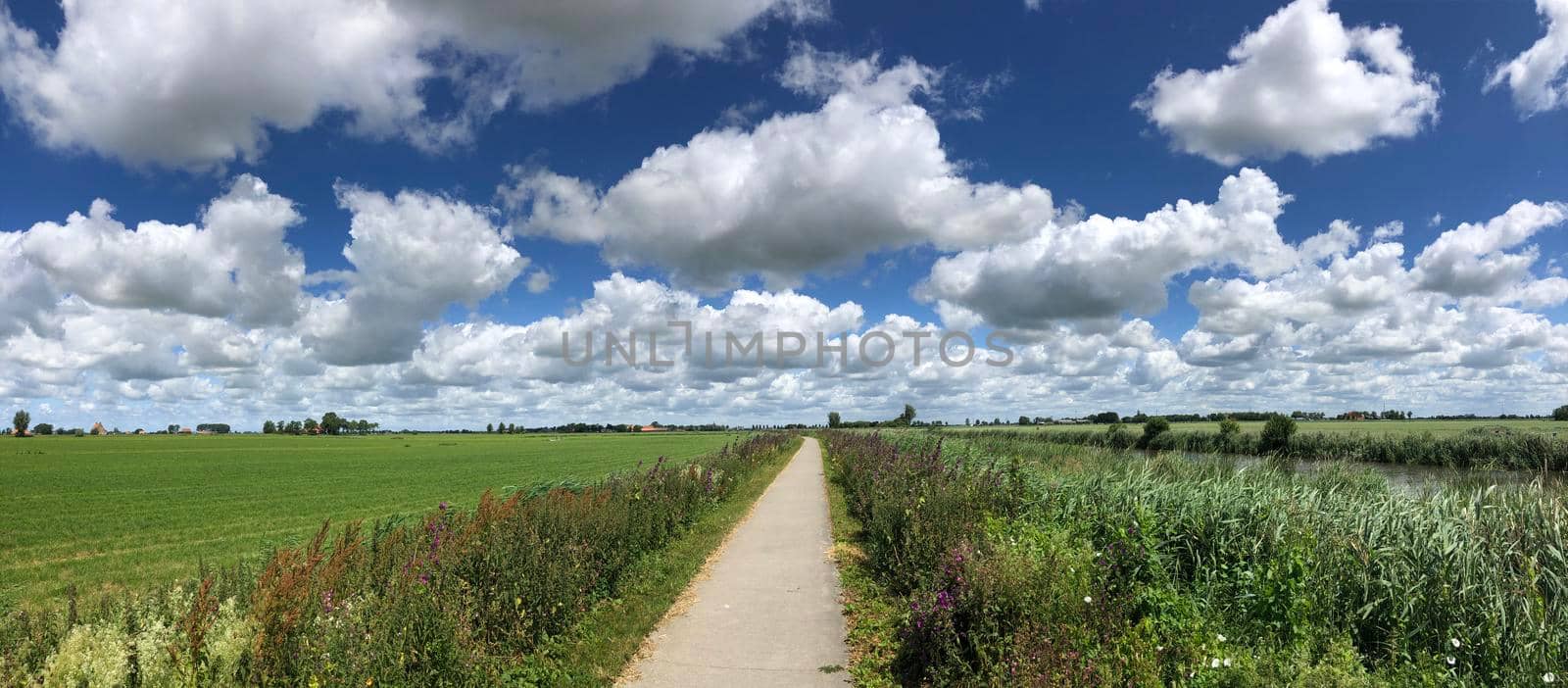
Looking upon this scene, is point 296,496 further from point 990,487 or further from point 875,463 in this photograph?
point 990,487

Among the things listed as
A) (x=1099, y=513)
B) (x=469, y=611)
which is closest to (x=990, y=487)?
(x=1099, y=513)

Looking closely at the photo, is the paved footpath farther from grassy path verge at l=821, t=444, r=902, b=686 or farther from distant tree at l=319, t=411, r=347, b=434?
distant tree at l=319, t=411, r=347, b=434

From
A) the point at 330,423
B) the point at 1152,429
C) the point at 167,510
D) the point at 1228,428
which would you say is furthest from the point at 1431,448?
the point at 330,423

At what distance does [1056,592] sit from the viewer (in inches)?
211

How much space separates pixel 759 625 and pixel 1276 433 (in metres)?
49.0

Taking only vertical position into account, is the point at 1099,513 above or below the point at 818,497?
above

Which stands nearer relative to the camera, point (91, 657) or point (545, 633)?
point (91, 657)

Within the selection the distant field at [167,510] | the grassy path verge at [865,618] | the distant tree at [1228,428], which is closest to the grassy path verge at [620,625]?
the grassy path verge at [865,618]

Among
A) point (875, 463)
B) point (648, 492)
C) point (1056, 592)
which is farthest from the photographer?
point (875, 463)

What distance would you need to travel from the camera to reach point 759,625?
7613 mm

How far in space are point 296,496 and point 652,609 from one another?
2529 cm

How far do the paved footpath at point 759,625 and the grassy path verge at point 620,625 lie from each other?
250 mm

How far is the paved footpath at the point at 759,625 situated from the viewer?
6.16 meters

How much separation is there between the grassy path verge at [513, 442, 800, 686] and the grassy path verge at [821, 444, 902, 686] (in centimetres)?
218
